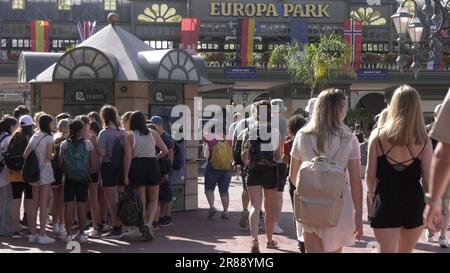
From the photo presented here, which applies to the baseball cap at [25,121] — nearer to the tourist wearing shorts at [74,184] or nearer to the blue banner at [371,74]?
the tourist wearing shorts at [74,184]

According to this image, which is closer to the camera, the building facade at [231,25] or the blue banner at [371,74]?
the blue banner at [371,74]

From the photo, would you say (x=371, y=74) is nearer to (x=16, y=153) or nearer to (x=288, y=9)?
(x=288, y=9)

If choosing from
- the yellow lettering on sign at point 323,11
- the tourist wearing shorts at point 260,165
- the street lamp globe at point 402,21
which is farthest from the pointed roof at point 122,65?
the yellow lettering on sign at point 323,11

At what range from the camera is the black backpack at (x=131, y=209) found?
8.95 m

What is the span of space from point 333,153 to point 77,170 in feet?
13.9

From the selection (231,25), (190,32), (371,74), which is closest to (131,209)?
(190,32)

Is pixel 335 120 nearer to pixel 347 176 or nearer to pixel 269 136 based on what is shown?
pixel 347 176

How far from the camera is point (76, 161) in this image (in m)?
8.77

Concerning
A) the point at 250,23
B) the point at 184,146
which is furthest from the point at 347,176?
the point at 250,23

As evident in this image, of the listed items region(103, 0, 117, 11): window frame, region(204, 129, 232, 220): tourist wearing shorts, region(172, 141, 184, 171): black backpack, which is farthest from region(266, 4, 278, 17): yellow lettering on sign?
region(172, 141, 184, 171): black backpack

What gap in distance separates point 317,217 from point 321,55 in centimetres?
2141

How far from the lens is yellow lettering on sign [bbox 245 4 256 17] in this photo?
143ft

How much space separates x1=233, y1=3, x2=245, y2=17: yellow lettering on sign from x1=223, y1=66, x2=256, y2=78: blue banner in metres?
6.23

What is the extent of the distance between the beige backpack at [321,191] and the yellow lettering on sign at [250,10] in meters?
38.9
